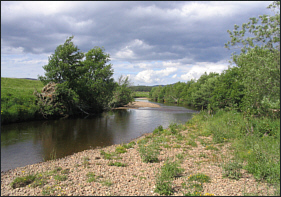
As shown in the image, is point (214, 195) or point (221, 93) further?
point (221, 93)

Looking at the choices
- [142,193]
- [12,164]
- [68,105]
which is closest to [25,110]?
[68,105]

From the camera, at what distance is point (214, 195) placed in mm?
6164

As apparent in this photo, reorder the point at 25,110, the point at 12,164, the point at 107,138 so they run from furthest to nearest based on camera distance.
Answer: the point at 25,110 → the point at 107,138 → the point at 12,164

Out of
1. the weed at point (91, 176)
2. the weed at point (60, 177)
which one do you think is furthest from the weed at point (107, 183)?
the weed at point (60, 177)

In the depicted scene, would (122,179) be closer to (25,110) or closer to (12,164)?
(12,164)

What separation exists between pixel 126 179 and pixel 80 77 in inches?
1054

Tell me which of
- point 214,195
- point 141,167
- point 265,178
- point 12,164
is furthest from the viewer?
point 12,164

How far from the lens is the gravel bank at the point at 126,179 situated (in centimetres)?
657

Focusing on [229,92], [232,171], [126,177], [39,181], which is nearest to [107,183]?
[126,177]

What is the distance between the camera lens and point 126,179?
772 centimetres

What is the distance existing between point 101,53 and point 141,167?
31.7 metres

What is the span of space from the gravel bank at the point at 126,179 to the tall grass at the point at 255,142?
54 cm

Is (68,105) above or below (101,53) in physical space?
below

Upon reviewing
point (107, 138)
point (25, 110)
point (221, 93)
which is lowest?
point (107, 138)
